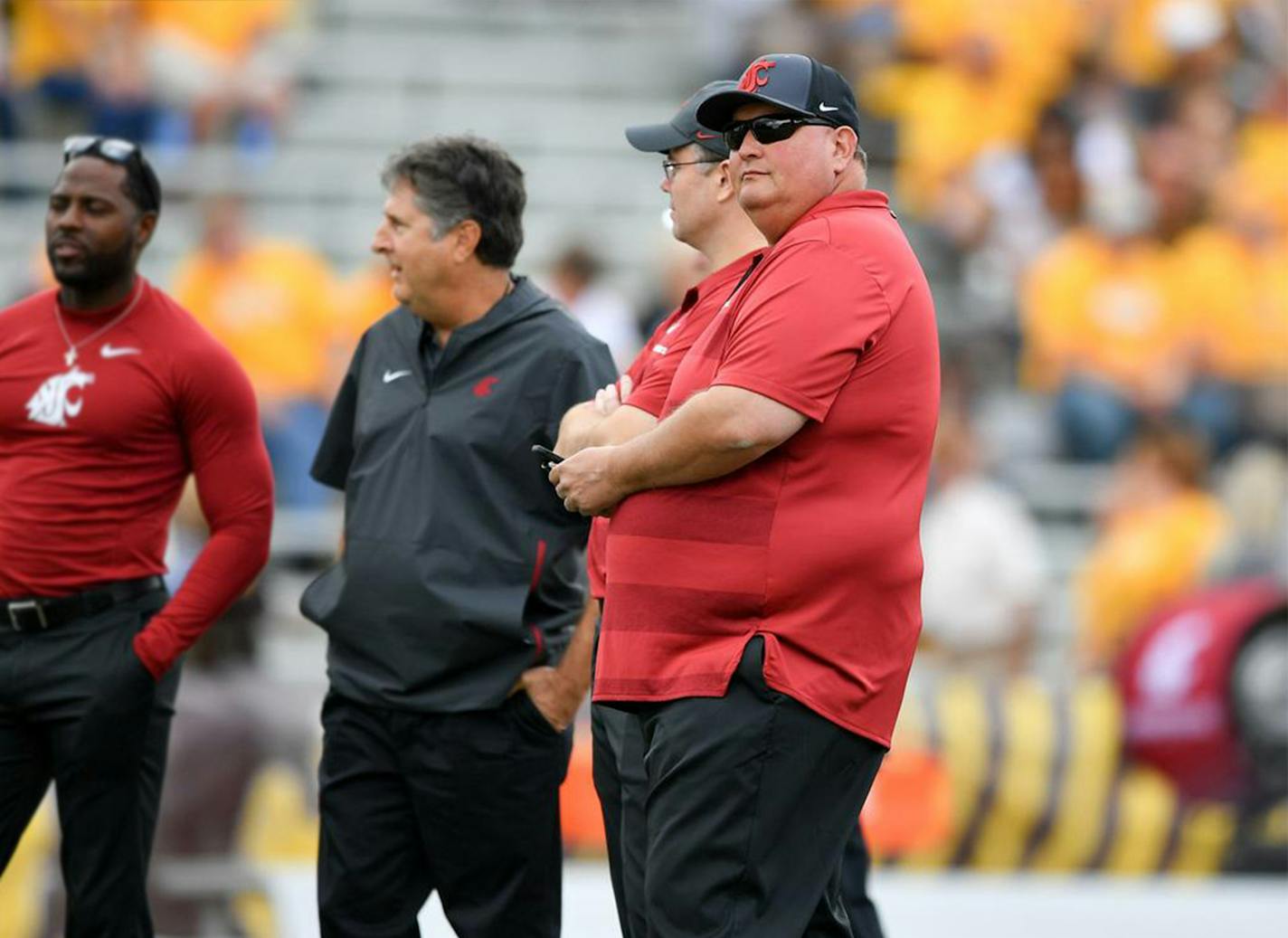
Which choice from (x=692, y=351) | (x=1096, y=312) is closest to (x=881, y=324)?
→ (x=692, y=351)

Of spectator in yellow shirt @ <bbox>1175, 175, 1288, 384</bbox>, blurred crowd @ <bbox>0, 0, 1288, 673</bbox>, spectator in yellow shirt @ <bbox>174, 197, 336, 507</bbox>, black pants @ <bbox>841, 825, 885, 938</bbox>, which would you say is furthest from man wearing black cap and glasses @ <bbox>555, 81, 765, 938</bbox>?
spectator in yellow shirt @ <bbox>1175, 175, 1288, 384</bbox>

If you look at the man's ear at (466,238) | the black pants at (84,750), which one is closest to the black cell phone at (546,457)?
the man's ear at (466,238)

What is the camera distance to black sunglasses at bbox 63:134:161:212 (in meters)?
5.38

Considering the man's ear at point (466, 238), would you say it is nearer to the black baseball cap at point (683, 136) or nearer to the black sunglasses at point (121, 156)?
the black baseball cap at point (683, 136)

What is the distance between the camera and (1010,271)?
12.6 metres

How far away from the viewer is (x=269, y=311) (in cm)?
1058

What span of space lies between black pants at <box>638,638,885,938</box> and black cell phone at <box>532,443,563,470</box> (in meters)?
0.59

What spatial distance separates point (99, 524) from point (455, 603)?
2.82 feet

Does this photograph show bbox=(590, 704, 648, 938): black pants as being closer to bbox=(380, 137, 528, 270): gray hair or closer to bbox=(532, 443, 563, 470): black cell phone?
bbox=(532, 443, 563, 470): black cell phone

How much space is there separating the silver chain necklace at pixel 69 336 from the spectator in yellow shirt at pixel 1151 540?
6.05 m

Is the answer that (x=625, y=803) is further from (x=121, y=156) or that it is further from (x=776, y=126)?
(x=121, y=156)

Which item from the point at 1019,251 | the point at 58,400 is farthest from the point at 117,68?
the point at 58,400

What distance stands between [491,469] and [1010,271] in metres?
7.79

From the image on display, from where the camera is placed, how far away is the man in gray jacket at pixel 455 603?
516 cm
